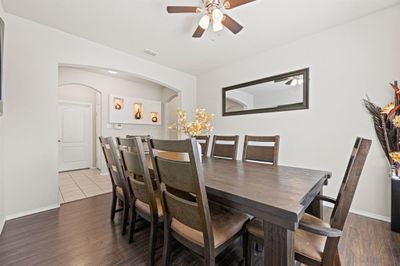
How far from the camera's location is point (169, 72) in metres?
4.12

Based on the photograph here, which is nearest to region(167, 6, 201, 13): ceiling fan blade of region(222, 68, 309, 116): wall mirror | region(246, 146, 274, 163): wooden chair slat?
region(246, 146, 274, 163): wooden chair slat

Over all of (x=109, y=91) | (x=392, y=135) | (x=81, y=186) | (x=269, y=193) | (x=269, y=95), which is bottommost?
(x=81, y=186)

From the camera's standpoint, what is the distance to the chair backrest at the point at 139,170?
1306mm

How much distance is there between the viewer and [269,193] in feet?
3.08

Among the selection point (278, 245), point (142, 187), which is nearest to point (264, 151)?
point (278, 245)

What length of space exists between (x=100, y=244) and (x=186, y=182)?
56.1 inches

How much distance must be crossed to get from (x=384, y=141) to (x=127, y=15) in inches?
146

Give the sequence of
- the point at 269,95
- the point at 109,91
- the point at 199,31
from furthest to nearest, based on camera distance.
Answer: the point at 109,91 → the point at 269,95 → the point at 199,31

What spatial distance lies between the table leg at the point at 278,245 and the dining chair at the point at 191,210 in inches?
11.9

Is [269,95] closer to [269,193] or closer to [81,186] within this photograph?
[269,193]

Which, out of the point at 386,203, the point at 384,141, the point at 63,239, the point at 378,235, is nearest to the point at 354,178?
the point at 378,235

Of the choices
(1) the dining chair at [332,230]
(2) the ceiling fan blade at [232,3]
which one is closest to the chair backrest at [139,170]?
(1) the dining chair at [332,230]

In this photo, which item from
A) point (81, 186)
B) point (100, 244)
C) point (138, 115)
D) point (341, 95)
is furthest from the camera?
point (138, 115)

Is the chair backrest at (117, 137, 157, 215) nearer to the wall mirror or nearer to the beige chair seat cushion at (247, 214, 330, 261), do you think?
the beige chair seat cushion at (247, 214, 330, 261)
